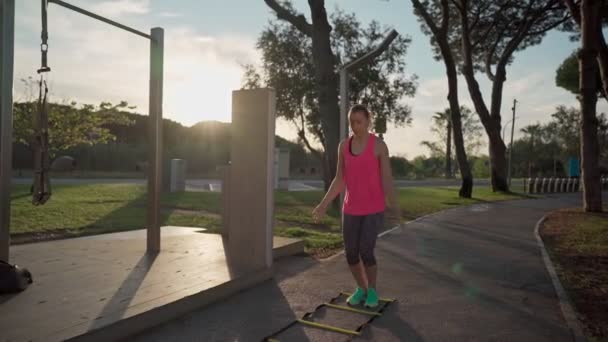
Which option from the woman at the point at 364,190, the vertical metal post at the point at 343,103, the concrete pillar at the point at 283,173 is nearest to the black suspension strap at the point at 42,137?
the woman at the point at 364,190

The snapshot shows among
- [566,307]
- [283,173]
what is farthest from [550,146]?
[566,307]

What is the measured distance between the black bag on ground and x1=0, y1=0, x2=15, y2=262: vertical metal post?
Answer: 39 centimetres

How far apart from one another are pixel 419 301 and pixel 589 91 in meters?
13.0

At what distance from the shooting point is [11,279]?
3.78 metres

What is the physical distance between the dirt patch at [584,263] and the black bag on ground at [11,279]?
14.6 ft

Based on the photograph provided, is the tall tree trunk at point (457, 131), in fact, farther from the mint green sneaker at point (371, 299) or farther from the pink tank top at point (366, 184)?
the pink tank top at point (366, 184)

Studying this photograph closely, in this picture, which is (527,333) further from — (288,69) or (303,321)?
(288,69)

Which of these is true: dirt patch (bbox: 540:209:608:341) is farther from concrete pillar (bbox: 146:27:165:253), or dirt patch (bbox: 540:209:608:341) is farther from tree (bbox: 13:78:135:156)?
tree (bbox: 13:78:135:156)

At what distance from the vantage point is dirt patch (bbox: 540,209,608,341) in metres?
4.21

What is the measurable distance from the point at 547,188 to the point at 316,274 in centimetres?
2929

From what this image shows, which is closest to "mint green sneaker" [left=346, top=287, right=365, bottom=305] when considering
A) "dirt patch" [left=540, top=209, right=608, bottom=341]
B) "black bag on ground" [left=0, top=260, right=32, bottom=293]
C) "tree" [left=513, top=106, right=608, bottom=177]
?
"dirt patch" [left=540, top=209, right=608, bottom=341]

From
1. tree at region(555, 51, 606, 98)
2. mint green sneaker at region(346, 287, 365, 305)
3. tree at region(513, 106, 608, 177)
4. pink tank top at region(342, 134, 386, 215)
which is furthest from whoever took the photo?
tree at region(513, 106, 608, 177)

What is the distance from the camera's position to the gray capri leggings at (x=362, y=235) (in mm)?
4062

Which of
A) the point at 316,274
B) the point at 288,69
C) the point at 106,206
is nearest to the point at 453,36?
the point at 288,69
